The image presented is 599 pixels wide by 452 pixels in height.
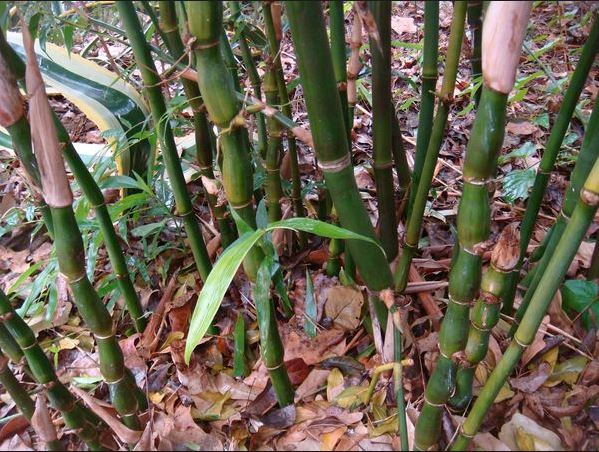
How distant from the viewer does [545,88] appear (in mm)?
1710

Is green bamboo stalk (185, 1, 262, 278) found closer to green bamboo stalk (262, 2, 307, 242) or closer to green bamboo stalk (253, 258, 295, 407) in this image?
green bamboo stalk (253, 258, 295, 407)

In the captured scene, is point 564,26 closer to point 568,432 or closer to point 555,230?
point 555,230

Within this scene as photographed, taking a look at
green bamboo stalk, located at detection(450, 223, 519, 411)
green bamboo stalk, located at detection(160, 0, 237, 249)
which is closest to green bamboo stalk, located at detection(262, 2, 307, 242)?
green bamboo stalk, located at detection(160, 0, 237, 249)

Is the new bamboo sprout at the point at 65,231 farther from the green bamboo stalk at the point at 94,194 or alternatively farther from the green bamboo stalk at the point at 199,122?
the green bamboo stalk at the point at 199,122

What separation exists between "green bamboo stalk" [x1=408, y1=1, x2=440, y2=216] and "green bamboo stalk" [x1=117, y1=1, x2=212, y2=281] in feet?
1.35

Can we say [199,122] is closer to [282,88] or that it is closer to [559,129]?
[282,88]

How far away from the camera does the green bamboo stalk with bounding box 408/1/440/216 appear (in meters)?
0.81

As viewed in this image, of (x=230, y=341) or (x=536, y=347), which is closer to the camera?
(x=536, y=347)

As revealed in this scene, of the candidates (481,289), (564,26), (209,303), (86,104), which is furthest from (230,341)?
(564,26)

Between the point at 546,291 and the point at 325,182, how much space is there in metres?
0.32

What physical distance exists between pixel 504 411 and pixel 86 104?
3.91ft

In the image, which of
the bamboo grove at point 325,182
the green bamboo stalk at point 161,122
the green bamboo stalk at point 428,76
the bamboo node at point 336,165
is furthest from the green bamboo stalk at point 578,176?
the green bamboo stalk at point 161,122

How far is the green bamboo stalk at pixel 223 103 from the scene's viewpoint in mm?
522

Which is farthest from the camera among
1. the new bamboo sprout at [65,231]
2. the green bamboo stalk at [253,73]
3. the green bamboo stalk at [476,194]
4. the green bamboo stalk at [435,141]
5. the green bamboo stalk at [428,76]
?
the green bamboo stalk at [253,73]
